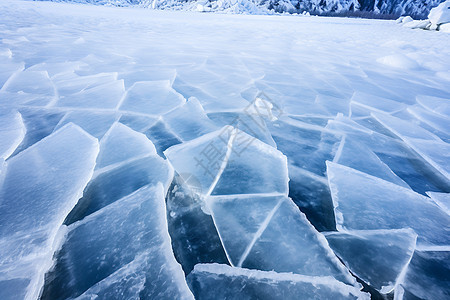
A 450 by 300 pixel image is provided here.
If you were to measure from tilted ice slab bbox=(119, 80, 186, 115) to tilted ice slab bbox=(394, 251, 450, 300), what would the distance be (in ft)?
4.45

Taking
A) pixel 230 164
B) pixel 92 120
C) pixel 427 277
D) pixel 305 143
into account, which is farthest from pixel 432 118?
pixel 92 120

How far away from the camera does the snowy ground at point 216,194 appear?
0.55 metres

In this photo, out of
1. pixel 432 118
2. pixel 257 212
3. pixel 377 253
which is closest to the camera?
pixel 377 253

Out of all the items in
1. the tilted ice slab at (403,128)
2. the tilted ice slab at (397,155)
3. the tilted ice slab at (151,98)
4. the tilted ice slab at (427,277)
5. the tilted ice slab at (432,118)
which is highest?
the tilted ice slab at (151,98)

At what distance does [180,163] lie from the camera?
918 millimetres

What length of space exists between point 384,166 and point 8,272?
4.62 feet

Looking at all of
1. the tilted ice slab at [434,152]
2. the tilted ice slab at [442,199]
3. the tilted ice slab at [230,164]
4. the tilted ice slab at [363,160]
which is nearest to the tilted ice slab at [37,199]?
the tilted ice slab at [230,164]

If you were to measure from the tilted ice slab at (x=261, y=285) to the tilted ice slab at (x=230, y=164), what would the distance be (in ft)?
0.98

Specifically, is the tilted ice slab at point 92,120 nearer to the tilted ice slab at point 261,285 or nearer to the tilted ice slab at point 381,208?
the tilted ice slab at point 261,285

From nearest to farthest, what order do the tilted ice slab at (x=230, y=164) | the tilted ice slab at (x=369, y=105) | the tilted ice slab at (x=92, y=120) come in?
1. the tilted ice slab at (x=230, y=164)
2. the tilted ice slab at (x=92, y=120)
3. the tilted ice slab at (x=369, y=105)

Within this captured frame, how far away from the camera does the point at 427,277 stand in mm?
608

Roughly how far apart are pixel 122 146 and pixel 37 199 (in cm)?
39

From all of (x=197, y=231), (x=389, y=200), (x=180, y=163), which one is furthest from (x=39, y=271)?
(x=389, y=200)

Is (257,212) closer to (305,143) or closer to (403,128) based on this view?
(305,143)
